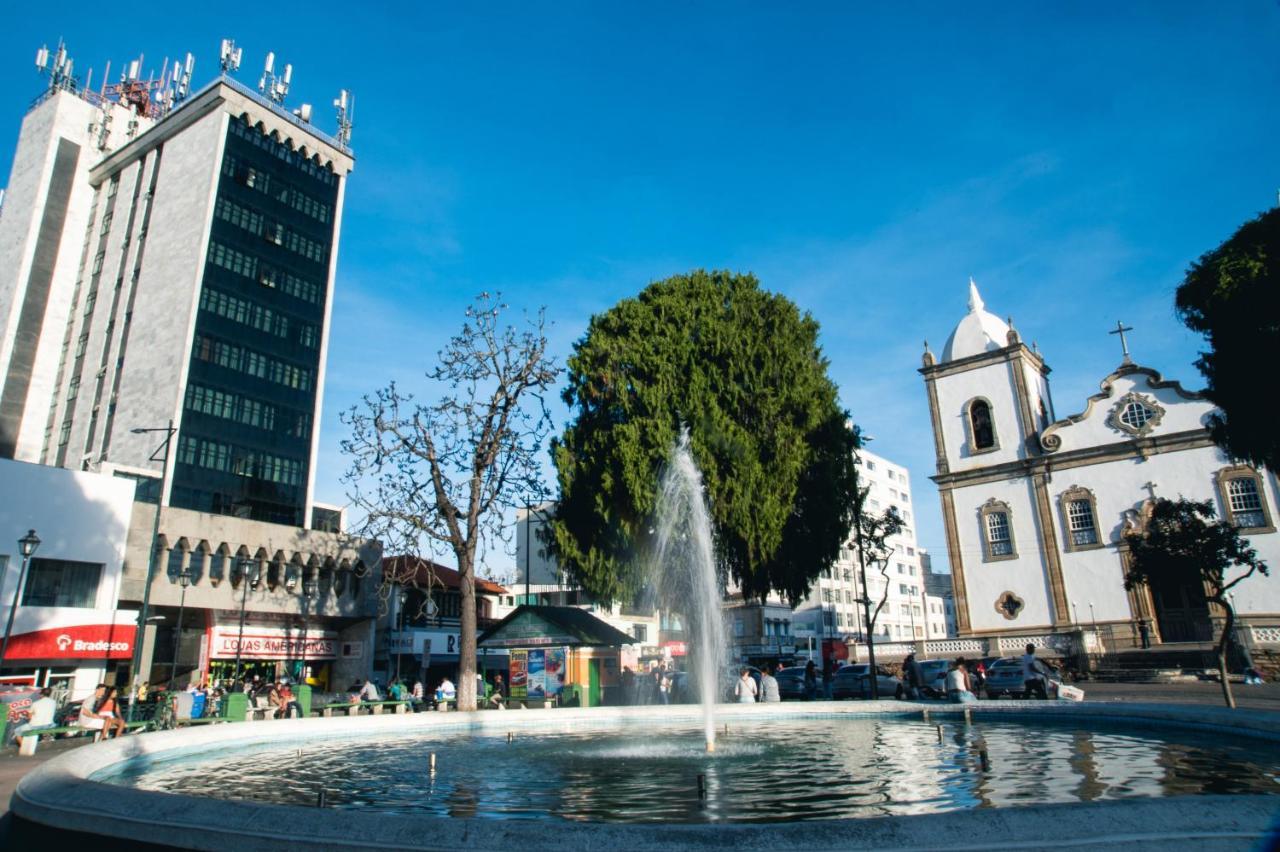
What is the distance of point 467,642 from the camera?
22.0 meters

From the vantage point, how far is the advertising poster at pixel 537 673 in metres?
25.1

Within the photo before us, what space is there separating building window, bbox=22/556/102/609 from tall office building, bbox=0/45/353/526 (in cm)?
1171

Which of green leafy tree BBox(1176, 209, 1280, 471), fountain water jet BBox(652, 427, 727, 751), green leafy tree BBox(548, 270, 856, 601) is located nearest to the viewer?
green leafy tree BBox(1176, 209, 1280, 471)

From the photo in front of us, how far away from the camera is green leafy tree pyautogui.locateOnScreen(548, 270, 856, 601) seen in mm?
22969

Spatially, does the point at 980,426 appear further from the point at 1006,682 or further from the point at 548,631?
the point at 548,631

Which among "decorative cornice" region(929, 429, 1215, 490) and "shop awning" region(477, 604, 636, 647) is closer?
"shop awning" region(477, 604, 636, 647)

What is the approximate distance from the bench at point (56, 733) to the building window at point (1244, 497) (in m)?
39.9

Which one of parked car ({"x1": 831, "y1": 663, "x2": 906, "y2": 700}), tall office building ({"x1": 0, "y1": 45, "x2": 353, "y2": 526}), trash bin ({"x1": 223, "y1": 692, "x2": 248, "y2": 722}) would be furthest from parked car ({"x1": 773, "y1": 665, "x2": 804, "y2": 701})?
tall office building ({"x1": 0, "y1": 45, "x2": 353, "y2": 526})

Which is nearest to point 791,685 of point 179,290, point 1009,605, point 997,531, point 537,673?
point 537,673

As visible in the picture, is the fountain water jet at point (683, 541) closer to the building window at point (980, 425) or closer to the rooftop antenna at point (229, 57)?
the building window at point (980, 425)

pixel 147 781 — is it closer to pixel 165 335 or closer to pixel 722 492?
pixel 722 492

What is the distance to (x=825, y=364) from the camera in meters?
26.7

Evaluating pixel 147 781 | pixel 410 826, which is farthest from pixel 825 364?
pixel 410 826

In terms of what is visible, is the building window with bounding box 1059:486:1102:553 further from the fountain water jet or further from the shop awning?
the shop awning
